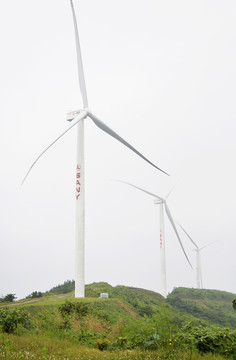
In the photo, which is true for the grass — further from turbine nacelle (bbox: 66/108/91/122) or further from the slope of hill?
the slope of hill

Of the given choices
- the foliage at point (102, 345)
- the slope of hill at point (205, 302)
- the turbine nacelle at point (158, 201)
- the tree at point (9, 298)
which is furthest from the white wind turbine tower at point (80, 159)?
the slope of hill at point (205, 302)

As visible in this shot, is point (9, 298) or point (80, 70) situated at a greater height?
point (80, 70)

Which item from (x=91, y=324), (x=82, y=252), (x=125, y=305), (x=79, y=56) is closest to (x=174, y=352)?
(x=91, y=324)

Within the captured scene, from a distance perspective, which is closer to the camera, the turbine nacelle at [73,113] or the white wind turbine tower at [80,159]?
the white wind turbine tower at [80,159]

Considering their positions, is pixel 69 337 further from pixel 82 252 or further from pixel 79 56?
pixel 79 56

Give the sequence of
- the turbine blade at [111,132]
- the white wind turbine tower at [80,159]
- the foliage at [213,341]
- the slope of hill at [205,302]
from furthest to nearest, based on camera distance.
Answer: the slope of hill at [205,302] → the turbine blade at [111,132] → the white wind turbine tower at [80,159] → the foliage at [213,341]

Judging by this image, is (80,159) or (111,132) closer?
(80,159)

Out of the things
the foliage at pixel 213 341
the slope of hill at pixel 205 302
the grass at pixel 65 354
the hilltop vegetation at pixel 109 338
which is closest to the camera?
the grass at pixel 65 354

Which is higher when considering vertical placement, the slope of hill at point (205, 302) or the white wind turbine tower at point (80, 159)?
the white wind turbine tower at point (80, 159)

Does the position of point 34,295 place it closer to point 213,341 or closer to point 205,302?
point 213,341

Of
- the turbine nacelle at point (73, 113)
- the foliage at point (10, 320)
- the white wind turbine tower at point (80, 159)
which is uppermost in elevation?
the turbine nacelle at point (73, 113)

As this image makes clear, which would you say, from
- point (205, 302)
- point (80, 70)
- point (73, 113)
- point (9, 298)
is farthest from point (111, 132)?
point (205, 302)

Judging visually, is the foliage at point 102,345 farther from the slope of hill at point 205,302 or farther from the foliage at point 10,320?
the slope of hill at point 205,302

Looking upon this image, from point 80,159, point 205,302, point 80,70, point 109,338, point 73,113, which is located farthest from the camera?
point 205,302
